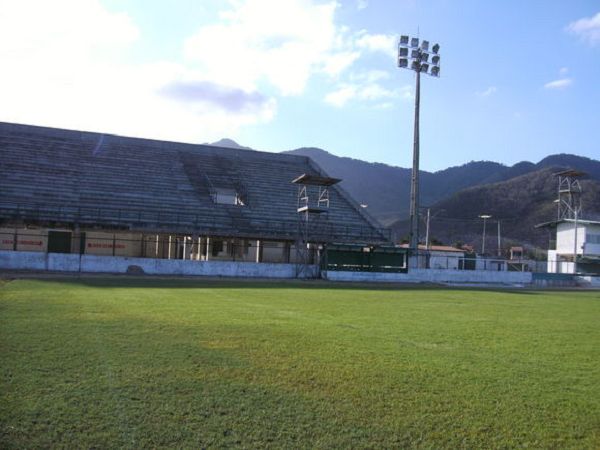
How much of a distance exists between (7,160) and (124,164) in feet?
28.9

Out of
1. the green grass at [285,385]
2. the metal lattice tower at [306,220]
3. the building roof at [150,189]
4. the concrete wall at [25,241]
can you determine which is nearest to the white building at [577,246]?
the building roof at [150,189]

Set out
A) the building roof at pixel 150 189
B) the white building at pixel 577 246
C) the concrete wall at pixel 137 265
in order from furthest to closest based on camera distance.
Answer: the white building at pixel 577 246 < the building roof at pixel 150 189 < the concrete wall at pixel 137 265

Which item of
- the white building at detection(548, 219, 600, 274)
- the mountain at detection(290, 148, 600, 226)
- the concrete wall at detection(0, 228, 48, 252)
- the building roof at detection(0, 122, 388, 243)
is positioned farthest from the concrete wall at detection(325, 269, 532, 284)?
the mountain at detection(290, 148, 600, 226)

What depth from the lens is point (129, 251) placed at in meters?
43.7

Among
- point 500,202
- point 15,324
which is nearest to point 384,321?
point 15,324

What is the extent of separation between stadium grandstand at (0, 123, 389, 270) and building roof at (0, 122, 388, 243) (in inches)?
3.3

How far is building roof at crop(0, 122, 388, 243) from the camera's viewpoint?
40.2 m

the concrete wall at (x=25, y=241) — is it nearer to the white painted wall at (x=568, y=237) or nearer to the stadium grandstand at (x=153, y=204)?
the stadium grandstand at (x=153, y=204)

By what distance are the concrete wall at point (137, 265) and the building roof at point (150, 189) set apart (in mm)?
4785

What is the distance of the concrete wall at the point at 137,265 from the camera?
108 ft

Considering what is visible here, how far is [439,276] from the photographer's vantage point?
42219 mm

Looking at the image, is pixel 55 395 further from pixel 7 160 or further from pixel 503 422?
pixel 7 160

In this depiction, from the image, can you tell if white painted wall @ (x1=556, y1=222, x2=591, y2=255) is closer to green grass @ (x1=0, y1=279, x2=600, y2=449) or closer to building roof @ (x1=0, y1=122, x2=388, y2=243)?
building roof @ (x1=0, y1=122, x2=388, y2=243)

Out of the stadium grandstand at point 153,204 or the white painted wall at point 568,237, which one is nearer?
the stadium grandstand at point 153,204
